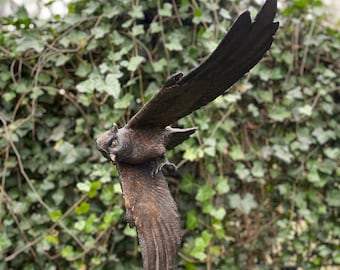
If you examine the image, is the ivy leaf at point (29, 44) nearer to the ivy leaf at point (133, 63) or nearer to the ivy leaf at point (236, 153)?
the ivy leaf at point (133, 63)

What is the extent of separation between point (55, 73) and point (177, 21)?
0.47 metres

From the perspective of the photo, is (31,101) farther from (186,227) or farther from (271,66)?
(271,66)

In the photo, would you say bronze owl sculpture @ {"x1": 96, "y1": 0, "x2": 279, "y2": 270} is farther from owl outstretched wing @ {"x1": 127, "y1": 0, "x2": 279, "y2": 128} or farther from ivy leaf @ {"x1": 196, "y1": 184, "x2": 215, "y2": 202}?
ivy leaf @ {"x1": 196, "y1": 184, "x2": 215, "y2": 202}

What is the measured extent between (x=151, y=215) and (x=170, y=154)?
0.71m

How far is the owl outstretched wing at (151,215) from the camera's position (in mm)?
762

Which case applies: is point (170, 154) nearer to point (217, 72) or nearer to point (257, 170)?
point (257, 170)

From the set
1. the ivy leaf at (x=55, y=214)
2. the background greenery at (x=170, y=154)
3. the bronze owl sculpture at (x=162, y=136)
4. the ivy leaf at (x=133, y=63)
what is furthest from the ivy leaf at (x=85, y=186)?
the bronze owl sculpture at (x=162, y=136)

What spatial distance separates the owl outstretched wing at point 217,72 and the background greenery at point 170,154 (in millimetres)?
666

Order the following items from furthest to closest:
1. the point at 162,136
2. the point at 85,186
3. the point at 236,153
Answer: the point at 236,153 < the point at 85,186 < the point at 162,136

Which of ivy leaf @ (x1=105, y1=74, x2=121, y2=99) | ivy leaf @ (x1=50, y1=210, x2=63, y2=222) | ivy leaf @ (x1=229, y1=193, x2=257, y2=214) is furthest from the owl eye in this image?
ivy leaf @ (x1=229, y1=193, x2=257, y2=214)

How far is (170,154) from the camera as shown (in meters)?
1.49

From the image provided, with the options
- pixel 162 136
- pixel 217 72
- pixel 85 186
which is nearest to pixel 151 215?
pixel 162 136

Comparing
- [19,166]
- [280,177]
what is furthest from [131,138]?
[280,177]

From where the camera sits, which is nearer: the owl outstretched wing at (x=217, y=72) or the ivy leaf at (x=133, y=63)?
the owl outstretched wing at (x=217, y=72)
